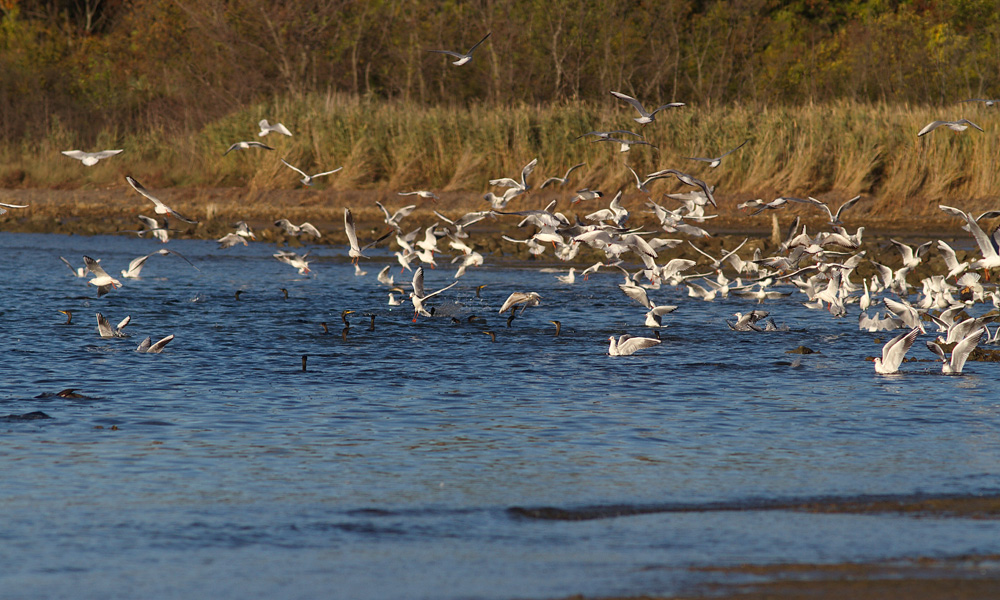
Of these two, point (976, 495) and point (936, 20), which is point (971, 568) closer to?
point (976, 495)

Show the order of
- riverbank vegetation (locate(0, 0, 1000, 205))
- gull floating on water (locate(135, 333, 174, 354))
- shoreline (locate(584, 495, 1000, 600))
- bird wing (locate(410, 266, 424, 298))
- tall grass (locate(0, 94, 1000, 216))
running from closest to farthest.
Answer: shoreline (locate(584, 495, 1000, 600))
gull floating on water (locate(135, 333, 174, 354))
bird wing (locate(410, 266, 424, 298))
tall grass (locate(0, 94, 1000, 216))
riverbank vegetation (locate(0, 0, 1000, 205))

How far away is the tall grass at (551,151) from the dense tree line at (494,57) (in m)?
3.14

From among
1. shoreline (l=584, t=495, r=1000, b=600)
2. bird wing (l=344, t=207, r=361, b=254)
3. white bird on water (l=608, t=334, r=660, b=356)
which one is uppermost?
bird wing (l=344, t=207, r=361, b=254)

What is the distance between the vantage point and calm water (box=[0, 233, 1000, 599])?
523cm

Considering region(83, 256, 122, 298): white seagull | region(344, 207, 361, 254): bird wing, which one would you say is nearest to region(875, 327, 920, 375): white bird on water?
region(344, 207, 361, 254): bird wing

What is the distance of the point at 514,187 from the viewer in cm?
1245

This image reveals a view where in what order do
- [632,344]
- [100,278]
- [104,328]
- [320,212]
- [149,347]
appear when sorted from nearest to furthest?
1. [632,344]
2. [149,347]
3. [104,328]
4. [100,278]
5. [320,212]

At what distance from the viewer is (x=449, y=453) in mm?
7152

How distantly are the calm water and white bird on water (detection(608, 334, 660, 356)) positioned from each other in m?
0.11

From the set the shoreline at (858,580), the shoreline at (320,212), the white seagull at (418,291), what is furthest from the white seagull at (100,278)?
the shoreline at (320,212)

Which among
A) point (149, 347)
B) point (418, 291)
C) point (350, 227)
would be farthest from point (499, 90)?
point (149, 347)

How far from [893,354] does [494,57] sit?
27.0m

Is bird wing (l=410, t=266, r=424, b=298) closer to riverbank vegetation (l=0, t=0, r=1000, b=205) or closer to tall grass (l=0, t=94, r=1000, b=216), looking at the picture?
tall grass (l=0, t=94, r=1000, b=216)

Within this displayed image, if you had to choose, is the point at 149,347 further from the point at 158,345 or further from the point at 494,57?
the point at 494,57
